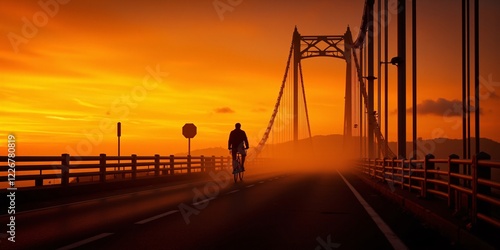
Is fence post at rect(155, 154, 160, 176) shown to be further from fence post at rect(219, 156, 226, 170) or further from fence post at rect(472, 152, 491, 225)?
fence post at rect(472, 152, 491, 225)

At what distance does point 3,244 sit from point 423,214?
23.7ft

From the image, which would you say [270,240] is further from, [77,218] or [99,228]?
[77,218]

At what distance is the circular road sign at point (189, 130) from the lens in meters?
33.8

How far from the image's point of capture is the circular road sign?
111 ft

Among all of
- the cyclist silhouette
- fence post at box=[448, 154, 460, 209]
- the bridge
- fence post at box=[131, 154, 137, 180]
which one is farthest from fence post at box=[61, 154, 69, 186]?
fence post at box=[448, 154, 460, 209]

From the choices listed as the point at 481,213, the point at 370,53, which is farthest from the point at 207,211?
the point at 370,53

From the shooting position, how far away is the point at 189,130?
3394 centimetres

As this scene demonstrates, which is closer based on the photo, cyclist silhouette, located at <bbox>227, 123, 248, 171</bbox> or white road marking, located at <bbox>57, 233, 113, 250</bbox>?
white road marking, located at <bbox>57, 233, 113, 250</bbox>

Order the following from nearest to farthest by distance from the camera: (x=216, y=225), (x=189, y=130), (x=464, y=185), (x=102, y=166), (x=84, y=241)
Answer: (x=84, y=241) < (x=216, y=225) < (x=464, y=185) < (x=102, y=166) < (x=189, y=130)

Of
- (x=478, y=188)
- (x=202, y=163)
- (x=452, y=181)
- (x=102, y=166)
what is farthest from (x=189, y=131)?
(x=478, y=188)

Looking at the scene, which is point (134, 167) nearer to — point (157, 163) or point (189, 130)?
point (157, 163)

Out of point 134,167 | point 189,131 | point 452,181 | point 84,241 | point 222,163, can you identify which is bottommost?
point 222,163

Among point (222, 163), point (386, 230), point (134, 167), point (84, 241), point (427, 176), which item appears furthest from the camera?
point (222, 163)

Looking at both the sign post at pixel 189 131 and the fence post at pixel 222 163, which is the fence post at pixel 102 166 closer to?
the sign post at pixel 189 131
